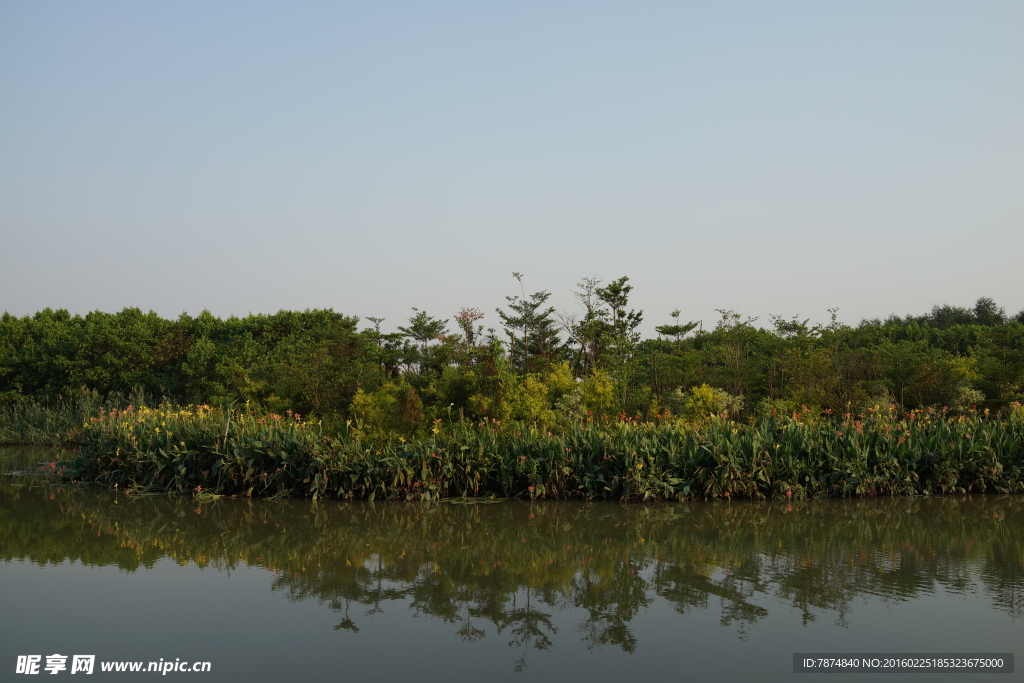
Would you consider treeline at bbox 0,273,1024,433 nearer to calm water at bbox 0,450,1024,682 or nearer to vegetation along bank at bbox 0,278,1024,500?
vegetation along bank at bbox 0,278,1024,500

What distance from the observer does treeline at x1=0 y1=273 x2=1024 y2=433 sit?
557 inches

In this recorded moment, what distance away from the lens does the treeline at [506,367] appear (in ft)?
46.4

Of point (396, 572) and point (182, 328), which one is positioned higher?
point (182, 328)

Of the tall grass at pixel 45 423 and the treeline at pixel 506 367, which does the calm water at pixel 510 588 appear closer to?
the treeline at pixel 506 367

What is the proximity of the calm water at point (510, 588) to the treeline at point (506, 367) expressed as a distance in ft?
12.2

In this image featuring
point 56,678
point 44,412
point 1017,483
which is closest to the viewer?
point 56,678

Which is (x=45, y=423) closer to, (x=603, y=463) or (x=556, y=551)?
(x=603, y=463)

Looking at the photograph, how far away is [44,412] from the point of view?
19797 mm

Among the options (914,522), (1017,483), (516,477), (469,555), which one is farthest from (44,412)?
(1017,483)

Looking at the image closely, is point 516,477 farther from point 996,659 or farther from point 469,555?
point 996,659

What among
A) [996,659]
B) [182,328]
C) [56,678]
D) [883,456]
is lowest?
[56,678]

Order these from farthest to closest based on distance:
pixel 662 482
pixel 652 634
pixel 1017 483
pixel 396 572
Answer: pixel 1017 483 < pixel 662 482 < pixel 396 572 < pixel 652 634

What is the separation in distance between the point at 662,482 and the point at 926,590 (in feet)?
14.4

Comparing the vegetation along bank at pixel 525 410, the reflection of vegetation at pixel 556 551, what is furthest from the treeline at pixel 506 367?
the reflection of vegetation at pixel 556 551
